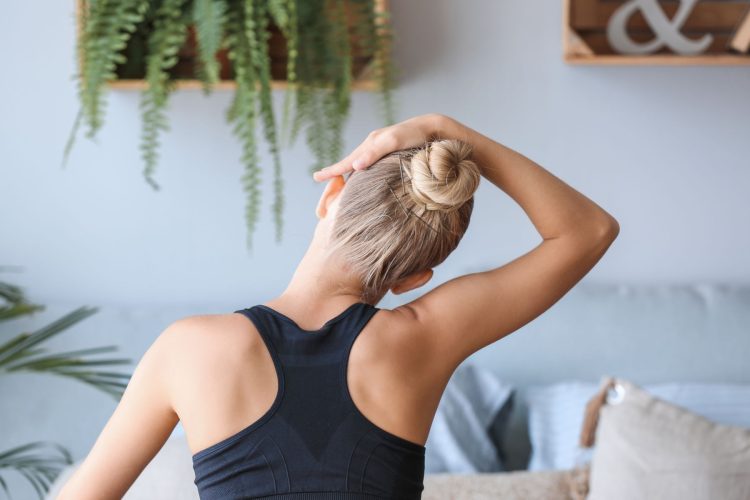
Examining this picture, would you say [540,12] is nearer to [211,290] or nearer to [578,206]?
[211,290]

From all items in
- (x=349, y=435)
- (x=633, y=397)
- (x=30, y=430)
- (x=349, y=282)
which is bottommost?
(x=30, y=430)

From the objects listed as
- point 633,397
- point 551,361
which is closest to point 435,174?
point 633,397

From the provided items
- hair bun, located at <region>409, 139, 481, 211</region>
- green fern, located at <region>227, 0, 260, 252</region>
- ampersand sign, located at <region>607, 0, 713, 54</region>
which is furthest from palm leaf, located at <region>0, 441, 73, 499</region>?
ampersand sign, located at <region>607, 0, 713, 54</region>

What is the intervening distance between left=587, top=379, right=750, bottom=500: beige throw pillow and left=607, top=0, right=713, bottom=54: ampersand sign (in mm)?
901

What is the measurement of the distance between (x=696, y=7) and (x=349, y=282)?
5.39ft

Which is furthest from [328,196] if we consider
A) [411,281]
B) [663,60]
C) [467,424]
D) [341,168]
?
[663,60]

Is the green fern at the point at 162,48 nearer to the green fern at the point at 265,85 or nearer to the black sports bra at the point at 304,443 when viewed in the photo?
the green fern at the point at 265,85

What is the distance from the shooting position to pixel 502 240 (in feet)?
8.20

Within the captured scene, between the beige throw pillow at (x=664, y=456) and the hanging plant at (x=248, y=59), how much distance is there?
84 centimetres

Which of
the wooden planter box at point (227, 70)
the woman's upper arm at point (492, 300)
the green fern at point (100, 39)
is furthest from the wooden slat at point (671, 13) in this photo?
the woman's upper arm at point (492, 300)

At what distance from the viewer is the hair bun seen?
3.48ft

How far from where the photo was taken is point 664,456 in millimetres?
1825

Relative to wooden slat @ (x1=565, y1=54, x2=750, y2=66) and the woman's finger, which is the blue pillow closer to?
wooden slat @ (x1=565, y1=54, x2=750, y2=66)

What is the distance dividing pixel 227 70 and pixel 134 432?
1.39m
